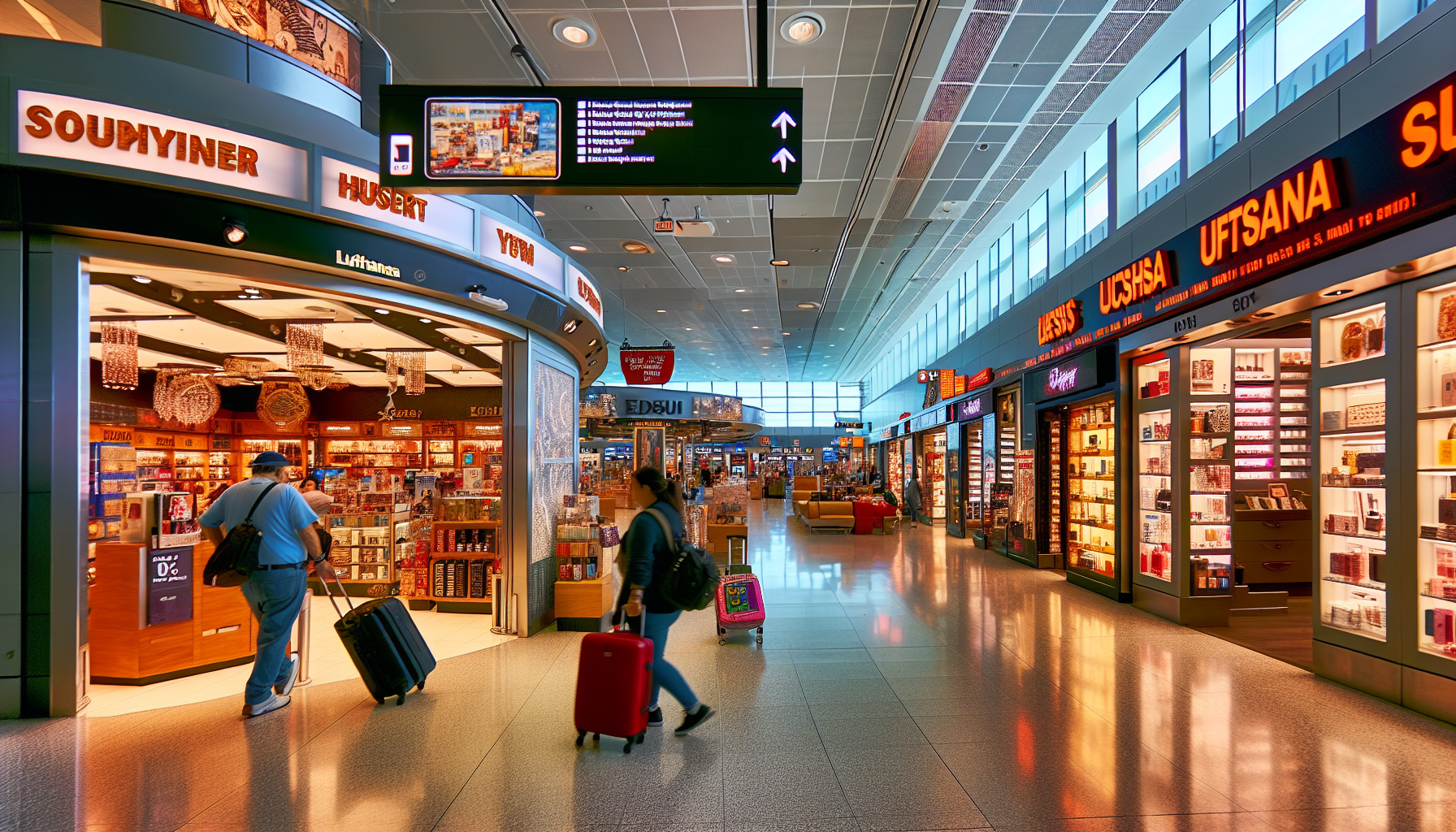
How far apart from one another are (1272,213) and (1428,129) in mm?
1347

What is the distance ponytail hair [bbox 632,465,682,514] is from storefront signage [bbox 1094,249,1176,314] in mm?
5656

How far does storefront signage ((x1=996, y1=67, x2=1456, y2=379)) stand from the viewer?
13.3 ft

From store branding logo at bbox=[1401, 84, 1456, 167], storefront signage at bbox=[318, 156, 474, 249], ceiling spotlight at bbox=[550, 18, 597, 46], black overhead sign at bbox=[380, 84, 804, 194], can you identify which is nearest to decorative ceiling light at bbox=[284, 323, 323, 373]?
storefront signage at bbox=[318, 156, 474, 249]

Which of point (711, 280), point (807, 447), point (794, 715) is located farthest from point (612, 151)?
point (807, 447)

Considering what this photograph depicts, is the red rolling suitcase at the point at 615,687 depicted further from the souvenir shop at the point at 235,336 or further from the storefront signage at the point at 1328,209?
the storefront signage at the point at 1328,209

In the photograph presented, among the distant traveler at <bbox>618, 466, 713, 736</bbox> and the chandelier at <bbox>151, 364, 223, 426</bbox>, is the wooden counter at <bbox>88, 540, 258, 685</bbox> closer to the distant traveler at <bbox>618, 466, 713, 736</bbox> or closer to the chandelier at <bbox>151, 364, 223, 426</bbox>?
the chandelier at <bbox>151, 364, 223, 426</bbox>

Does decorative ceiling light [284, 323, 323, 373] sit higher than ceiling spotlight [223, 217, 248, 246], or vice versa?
ceiling spotlight [223, 217, 248, 246]

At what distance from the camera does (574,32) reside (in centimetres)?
612

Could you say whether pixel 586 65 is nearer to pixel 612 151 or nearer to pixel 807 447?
pixel 612 151

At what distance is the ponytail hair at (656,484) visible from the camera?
4156 mm

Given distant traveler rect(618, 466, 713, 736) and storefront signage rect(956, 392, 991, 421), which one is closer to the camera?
distant traveler rect(618, 466, 713, 736)

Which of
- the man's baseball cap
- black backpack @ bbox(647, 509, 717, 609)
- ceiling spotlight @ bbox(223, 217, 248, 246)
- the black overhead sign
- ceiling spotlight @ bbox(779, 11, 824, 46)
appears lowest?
black backpack @ bbox(647, 509, 717, 609)

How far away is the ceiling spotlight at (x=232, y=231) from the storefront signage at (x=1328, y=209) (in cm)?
721

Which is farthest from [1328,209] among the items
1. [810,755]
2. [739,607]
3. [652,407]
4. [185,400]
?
[652,407]
